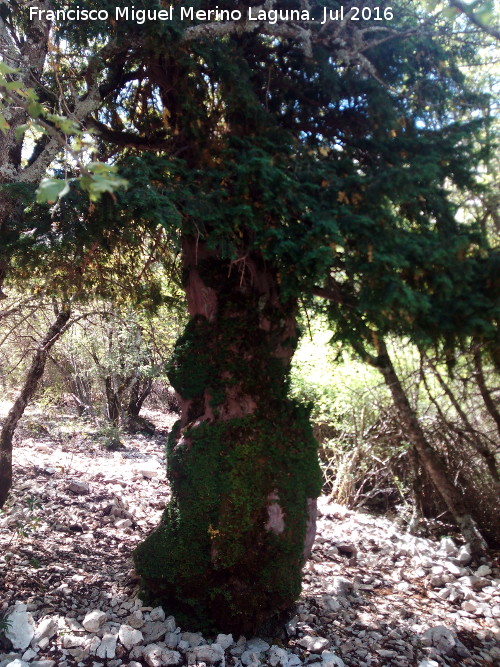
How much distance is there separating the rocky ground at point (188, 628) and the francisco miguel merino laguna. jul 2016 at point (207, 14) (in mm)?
4292

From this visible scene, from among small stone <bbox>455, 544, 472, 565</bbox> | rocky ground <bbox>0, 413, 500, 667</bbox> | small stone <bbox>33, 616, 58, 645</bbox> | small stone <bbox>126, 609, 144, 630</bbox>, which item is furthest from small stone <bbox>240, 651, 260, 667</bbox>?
small stone <bbox>455, 544, 472, 565</bbox>

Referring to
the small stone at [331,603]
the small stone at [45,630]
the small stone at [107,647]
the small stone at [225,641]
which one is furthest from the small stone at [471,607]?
the small stone at [45,630]

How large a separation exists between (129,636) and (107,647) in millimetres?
166

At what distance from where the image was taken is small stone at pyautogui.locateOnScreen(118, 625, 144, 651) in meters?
3.54

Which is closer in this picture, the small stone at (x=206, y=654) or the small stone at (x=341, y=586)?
the small stone at (x=206, y=654)

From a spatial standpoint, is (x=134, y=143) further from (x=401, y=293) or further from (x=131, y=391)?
(x=131, y=391)

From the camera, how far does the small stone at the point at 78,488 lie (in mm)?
7018

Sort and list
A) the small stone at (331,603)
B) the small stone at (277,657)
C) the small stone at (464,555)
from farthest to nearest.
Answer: the small stone at (464,555)
the small stone at (331,603)
the small stone at (277,657)

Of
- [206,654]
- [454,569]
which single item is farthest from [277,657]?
[454,569]

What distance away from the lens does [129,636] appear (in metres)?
3.58

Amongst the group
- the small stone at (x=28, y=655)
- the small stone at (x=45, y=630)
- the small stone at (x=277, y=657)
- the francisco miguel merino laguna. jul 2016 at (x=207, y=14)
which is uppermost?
the francisco miguel merino laguna. jul 2016 at (x=207, y=14)

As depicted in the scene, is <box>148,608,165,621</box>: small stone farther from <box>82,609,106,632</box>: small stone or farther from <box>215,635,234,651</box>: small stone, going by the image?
<box>215,635,234,651</box>: small stone

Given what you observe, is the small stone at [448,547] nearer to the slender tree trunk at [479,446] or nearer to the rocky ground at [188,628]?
the rocky ground at [188,628]

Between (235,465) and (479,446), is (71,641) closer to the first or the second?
(235,465)
